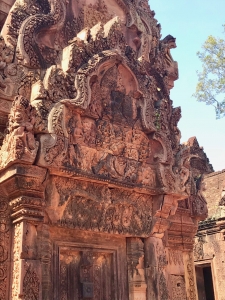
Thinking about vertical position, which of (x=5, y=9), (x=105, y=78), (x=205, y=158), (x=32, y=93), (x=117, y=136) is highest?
(x=205, y=158)

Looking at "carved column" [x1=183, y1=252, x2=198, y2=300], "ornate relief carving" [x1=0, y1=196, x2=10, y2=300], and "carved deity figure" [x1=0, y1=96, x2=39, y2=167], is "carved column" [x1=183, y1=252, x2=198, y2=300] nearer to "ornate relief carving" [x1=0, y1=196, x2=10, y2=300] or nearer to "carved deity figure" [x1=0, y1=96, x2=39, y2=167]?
"ornate relief carving" [x1=0, y1=196, x2=10, y2=300]

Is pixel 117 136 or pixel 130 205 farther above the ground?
pixel 117 136

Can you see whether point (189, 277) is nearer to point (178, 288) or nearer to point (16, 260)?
point (178, 288)

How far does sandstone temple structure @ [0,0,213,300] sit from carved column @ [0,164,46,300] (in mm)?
14

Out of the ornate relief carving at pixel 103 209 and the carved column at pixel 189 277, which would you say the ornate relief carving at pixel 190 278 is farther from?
the ornate relief carving at pixel 103 209

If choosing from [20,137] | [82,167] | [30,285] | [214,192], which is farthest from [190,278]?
[214,192]

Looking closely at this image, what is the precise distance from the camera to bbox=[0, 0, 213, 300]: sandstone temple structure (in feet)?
18.5

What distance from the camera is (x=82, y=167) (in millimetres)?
6211

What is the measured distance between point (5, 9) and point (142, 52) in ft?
9.34

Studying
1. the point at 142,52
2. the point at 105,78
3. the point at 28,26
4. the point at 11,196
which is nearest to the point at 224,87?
the point at 142,52

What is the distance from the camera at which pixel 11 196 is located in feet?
18.8

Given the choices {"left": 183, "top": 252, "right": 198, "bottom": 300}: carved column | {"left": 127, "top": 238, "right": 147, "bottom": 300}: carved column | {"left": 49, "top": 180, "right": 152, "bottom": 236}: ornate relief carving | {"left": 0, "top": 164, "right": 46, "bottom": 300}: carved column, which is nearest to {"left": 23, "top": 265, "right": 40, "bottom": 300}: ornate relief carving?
{"left": 0, "top": 164, "right": 46, "bottom": 300}: carved column

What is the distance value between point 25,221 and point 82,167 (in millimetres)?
1188

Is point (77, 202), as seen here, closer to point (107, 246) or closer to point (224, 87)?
point (107, 246)
